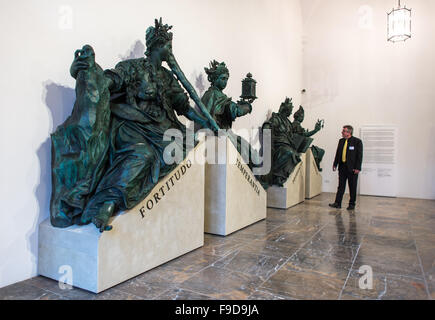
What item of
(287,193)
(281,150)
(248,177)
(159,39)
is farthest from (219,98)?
(287,193)

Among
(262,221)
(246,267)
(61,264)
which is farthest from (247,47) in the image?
(61,264)

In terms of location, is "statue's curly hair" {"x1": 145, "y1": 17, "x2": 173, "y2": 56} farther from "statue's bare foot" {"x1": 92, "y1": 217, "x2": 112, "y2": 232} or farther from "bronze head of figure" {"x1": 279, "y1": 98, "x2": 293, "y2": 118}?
"bronze head of figure" {"x1": 279, "y1": 98, "x2": 293, "y2": 118}

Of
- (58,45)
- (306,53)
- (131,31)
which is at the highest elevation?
(306,53)

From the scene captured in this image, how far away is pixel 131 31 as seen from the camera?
352cm

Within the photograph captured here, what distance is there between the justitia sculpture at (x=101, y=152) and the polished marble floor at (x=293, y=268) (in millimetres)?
536

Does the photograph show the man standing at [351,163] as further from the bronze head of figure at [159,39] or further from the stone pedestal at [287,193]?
the bronze head of figure at [159,39]

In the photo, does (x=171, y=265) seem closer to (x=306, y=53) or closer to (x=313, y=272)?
(x=313, y=272)

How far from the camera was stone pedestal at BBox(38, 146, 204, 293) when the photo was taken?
2141 mm

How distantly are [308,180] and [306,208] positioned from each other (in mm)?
1416

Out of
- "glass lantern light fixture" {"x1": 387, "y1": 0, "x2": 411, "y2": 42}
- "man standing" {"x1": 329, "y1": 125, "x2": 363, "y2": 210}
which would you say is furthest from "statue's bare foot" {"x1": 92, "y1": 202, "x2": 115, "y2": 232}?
"glass lantern light fixture" {"x1": 387, "y1": 0, "x2": 411, "y2": 42}

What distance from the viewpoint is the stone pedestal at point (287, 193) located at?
5.51 m

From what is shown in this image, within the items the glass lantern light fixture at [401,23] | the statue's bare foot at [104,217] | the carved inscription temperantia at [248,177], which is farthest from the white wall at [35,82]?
the glass lantern light fixture at [401,23]

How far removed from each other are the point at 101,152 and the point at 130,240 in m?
0.65

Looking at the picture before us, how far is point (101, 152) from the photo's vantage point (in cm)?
238
